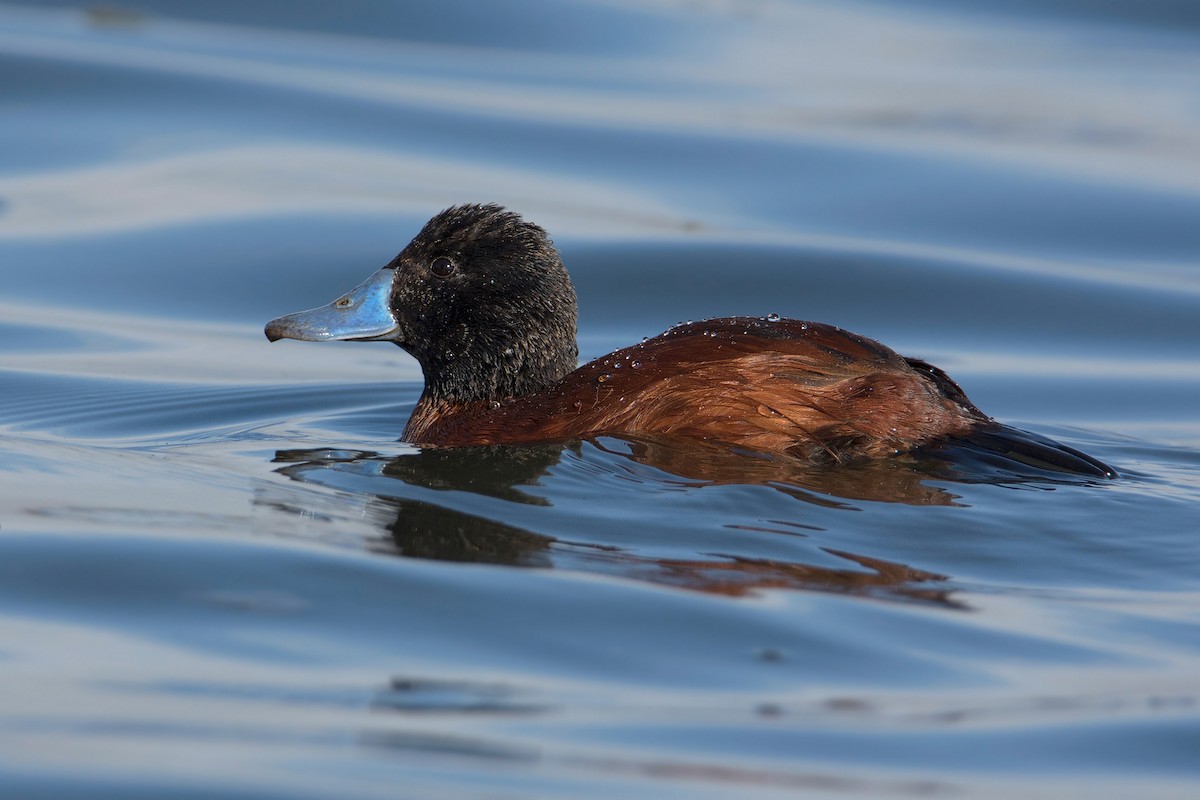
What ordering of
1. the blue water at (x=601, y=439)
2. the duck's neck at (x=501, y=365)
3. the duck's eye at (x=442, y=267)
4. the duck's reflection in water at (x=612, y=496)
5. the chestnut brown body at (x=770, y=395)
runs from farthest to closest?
the duck's eye at (x=442, y=267) → the duck's neck at (x=501, y=365) → the chestnut brown body at (x=770, y=395) → the duck's reflection in water at (x=612, y=496) → the blue water at (x=601, y=439)

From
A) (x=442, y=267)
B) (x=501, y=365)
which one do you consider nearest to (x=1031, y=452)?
(x=501, y=365)

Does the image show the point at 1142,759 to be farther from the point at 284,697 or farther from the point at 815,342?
the point at 815,342

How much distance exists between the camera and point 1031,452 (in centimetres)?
612

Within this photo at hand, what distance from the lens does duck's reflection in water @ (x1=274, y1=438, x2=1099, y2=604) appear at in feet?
16.2

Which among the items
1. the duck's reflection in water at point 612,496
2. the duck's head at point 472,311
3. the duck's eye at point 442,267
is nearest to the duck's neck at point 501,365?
the duck's head at point 472,311

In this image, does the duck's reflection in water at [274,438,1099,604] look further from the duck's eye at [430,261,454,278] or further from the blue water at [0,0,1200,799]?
the duck's eye at [430,261,454,278]

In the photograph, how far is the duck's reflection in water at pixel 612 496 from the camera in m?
4.95

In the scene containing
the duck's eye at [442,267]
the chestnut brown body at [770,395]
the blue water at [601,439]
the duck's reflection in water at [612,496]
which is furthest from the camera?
the duck's eye at [442,267]

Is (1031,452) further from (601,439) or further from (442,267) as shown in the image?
(442,267)

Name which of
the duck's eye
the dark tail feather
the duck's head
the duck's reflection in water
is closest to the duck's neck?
the duck's head

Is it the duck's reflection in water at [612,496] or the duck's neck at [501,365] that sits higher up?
the duck's neck at [501,365]

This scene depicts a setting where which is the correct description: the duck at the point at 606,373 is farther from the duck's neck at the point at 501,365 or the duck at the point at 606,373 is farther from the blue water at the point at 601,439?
the blue water at the point at 601,439

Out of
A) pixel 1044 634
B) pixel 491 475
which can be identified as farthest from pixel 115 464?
pixel 1044 634

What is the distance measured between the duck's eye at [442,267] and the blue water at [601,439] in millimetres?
776
